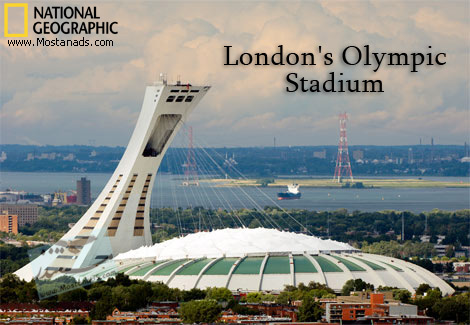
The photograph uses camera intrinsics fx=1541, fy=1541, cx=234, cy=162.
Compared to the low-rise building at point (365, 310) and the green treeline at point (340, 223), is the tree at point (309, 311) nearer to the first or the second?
the low-rise building at point (365, 310)

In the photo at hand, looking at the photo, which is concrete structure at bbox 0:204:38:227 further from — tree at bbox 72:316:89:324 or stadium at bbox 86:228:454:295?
tree at bbox 72:316:89:324

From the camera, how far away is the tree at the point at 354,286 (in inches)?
2336

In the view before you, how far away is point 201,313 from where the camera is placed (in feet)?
175

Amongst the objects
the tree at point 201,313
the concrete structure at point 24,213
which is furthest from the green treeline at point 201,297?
the concrete structure at point 24,213

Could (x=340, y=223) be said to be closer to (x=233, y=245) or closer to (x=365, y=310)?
(x=233, y=245)

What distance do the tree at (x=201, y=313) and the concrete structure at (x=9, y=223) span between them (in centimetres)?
7672

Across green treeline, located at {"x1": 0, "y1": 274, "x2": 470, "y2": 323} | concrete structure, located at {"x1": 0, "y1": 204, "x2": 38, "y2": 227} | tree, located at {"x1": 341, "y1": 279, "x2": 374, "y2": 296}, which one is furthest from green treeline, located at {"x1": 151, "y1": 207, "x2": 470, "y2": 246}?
tree, located at {"x1": 341, "y1": 279, "x2": 374, "y2": 296}

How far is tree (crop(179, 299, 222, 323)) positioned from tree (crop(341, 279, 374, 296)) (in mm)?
7447

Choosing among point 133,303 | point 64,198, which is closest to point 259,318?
point 133,303

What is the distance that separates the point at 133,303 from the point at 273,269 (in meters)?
7.37

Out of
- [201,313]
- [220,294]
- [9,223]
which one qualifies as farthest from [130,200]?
[9,223]

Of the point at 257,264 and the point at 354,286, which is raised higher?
the point at 257,264

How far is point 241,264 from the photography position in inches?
2430

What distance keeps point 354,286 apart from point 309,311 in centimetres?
572
